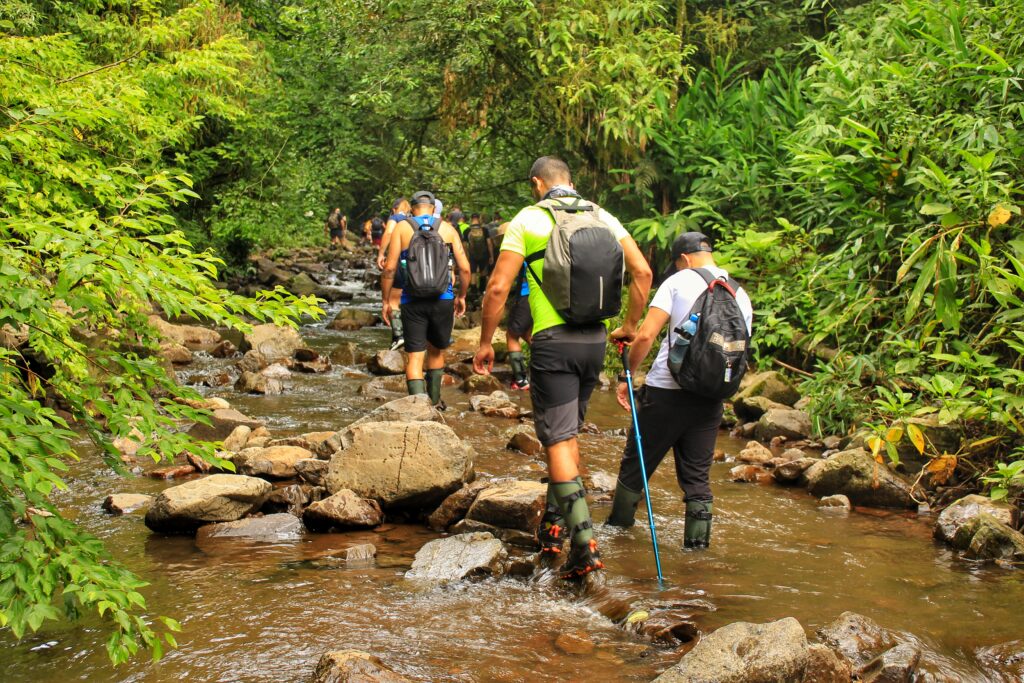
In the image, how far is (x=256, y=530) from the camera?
5.64 metres

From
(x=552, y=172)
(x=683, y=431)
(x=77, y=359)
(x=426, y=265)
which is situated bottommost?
(x=683, y=431)

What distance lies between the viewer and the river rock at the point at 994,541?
17.3ft

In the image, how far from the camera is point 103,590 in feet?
8.63

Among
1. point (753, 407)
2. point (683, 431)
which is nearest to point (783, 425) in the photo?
point (753, 407)

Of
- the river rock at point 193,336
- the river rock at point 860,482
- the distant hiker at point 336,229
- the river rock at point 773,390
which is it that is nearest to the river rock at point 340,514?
the river rock at point 860,482

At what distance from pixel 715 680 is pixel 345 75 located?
19.3 m

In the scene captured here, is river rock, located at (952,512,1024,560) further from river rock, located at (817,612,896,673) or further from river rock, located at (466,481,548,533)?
river rock, located at (466,481,548,533)

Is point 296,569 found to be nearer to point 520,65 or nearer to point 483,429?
point 483,429

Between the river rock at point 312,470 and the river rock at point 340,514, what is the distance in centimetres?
75

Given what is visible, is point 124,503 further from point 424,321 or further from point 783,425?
point 783,425

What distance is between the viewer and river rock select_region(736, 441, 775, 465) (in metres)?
7.69

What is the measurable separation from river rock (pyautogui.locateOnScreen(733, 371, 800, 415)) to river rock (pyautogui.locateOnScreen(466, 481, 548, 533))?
191 inches

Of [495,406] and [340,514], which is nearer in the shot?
[340,514]

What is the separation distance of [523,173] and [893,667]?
1442 cm
